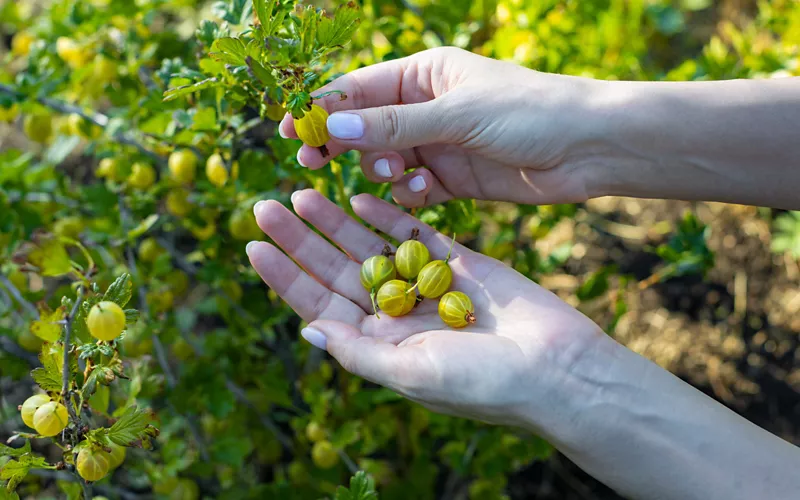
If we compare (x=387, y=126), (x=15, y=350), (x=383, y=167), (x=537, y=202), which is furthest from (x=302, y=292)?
(x=15, y=350)

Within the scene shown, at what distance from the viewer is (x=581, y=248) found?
3045 millimetres

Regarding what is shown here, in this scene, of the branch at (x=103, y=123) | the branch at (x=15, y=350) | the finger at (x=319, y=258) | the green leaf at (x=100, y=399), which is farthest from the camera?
the branch at (x=103, y=123)

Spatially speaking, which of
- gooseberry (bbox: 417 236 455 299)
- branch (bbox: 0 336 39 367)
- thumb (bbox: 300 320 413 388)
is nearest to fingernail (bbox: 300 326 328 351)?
thumb (bbox: 300 320 413 388)

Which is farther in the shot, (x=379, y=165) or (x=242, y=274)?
(x=242, y=274)

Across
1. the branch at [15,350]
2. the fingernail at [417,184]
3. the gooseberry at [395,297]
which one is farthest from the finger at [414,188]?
the branch at [15,350]

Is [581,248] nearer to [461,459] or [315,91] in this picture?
[461,459]

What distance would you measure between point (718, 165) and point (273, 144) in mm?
1103

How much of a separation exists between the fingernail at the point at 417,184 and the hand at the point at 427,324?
0.08 m

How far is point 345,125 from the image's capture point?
4.46 feet

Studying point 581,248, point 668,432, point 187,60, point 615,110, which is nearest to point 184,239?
point 187,60

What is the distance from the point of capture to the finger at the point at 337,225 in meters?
1.58

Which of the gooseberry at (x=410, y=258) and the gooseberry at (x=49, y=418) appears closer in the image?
the gooseberry at (x=49, y=418)

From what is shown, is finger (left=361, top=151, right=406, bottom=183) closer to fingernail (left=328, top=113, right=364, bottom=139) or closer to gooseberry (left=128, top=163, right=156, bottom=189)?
fingernail (left=328, top=113, right=364, bottom=139)

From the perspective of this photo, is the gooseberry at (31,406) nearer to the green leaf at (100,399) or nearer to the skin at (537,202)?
the green leaf at (100,399)
